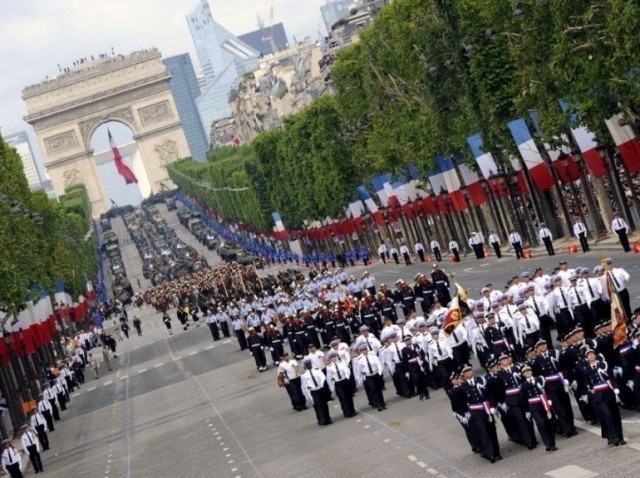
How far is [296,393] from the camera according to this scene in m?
42.6

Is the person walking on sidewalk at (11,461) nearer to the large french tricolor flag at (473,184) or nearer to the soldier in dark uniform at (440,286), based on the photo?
the soldier in dark uniform at (440,286)

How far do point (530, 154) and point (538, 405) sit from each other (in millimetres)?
41592

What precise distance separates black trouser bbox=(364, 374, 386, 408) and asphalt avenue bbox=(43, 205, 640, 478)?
265 millimetres

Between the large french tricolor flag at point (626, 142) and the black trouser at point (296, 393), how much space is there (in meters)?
18.0

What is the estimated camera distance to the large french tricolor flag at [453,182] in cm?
8344

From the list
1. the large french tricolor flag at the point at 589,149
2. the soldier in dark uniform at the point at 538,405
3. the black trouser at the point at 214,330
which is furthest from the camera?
the black trouser at the point at 214,330

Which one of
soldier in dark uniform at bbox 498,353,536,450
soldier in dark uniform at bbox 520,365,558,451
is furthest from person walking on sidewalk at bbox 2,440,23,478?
soldier in dark uniform at bbox 520,365,558,451

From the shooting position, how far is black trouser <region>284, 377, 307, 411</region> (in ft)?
140

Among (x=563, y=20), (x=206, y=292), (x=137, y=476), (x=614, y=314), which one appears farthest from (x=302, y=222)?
(x=614, y=314)

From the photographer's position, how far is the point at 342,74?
102875mm

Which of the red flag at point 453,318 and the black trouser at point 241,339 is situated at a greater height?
the red flag at point 453,318

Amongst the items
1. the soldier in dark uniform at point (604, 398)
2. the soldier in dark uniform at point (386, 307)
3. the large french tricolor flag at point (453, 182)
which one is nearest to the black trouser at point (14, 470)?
the soldier in dark uniform at point (386, 307)

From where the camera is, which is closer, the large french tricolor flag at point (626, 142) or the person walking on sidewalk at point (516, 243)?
the large french tricolor flag at point (626, 142)

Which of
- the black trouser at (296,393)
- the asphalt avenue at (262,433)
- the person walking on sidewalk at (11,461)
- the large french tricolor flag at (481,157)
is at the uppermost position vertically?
the large french tricolor flag at (481,157)
